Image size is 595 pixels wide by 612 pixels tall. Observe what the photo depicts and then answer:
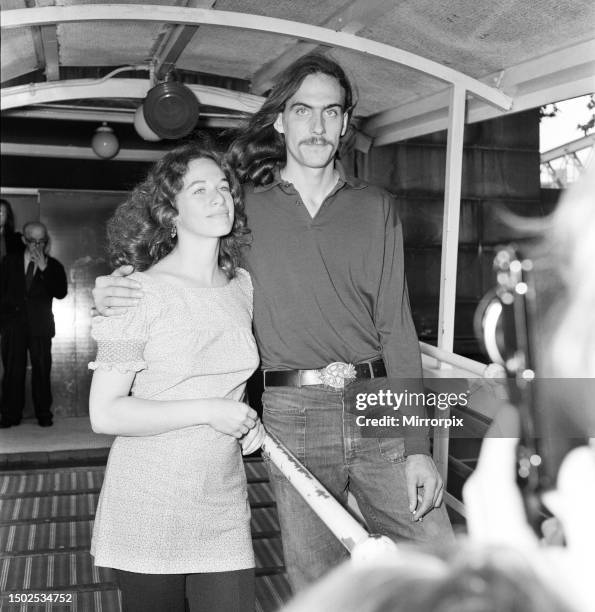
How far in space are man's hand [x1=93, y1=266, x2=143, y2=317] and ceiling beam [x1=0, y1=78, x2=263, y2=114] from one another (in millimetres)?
2368

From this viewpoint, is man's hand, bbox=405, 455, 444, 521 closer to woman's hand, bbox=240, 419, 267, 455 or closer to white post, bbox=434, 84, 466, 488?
woman's hand, bbox=240, 419, 267, 455

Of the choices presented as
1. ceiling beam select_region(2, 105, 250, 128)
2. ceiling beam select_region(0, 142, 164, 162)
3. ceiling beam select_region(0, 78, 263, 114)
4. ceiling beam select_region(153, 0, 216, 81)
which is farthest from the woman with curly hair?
ceiling beam select_region(0, 142, 164, 162)

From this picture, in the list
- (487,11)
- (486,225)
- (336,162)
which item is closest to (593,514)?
(336,162)

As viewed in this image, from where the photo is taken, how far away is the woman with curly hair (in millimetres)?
1491

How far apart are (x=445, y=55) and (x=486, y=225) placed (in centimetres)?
166

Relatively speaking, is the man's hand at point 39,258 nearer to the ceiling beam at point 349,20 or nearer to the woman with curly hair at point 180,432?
the ceiling beam at point 349,20

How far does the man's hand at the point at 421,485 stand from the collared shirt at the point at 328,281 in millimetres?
206

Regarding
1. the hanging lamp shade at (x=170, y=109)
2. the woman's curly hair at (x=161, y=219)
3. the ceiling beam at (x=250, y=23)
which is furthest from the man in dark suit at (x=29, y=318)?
the woman's curly hair at (x=161, y=219)

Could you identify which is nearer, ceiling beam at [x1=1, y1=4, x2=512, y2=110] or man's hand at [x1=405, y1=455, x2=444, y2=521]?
man's hand at [x1=405, y1=455, x2=444, y2=521]

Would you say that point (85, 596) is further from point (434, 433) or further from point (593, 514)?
point (593, 514)

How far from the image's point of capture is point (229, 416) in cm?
147

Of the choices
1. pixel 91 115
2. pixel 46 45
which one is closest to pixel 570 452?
pixel 46 45

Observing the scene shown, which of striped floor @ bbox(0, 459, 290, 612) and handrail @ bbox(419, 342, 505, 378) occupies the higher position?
handrail @ bbox(419, 342, 505, 378)

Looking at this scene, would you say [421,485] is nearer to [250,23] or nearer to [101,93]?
[250,23]
